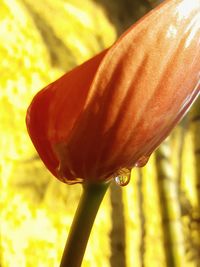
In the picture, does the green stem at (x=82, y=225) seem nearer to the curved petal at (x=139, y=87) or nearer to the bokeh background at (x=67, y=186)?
the curved petal at (x=139, y=87)

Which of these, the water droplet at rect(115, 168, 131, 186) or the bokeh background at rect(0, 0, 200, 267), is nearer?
the water droplet at rect(115, 168, 131, 186)

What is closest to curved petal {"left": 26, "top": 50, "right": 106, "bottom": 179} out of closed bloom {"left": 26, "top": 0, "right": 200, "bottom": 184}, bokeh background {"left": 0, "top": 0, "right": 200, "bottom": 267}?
closed bloom {"left": 26, "top": 0, "right": 200, "bottom": 184}

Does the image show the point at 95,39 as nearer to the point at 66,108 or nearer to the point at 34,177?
the point at 34,177

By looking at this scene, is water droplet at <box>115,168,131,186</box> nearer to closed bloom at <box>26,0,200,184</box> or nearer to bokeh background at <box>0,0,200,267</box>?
closed bloom at <box>26,0,200,184</box>

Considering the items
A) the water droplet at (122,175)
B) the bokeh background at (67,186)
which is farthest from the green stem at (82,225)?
the bokeh background at (67,186)

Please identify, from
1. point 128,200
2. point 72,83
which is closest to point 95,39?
point 128,200

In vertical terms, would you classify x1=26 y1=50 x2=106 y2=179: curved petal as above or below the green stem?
above
